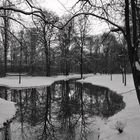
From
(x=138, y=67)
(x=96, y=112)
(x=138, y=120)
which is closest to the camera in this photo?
(x=138, y=67)

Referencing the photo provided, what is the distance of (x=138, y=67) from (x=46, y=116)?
6.51 m

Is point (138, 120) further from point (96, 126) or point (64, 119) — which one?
point (64, 119)

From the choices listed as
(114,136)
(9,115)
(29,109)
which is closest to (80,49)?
(29,109)

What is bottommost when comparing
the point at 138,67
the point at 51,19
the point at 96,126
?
the point at 96,126

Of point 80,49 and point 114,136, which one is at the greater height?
point 80,49

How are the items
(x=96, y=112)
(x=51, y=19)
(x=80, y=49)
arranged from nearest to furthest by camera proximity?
(x=51, y=19)
(x=96, y=112)
(x=80, y=49)

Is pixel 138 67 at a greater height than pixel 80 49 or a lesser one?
lesser

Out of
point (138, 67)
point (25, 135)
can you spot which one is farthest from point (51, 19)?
point (25, 135)

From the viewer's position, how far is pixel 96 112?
43.0 feet

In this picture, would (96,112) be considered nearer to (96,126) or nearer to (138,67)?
(96,126)

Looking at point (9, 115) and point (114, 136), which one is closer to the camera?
point (114, 136)

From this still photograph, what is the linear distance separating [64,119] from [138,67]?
5609 mm

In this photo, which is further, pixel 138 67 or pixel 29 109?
pixel 29 109

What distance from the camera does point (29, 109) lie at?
549 inches
